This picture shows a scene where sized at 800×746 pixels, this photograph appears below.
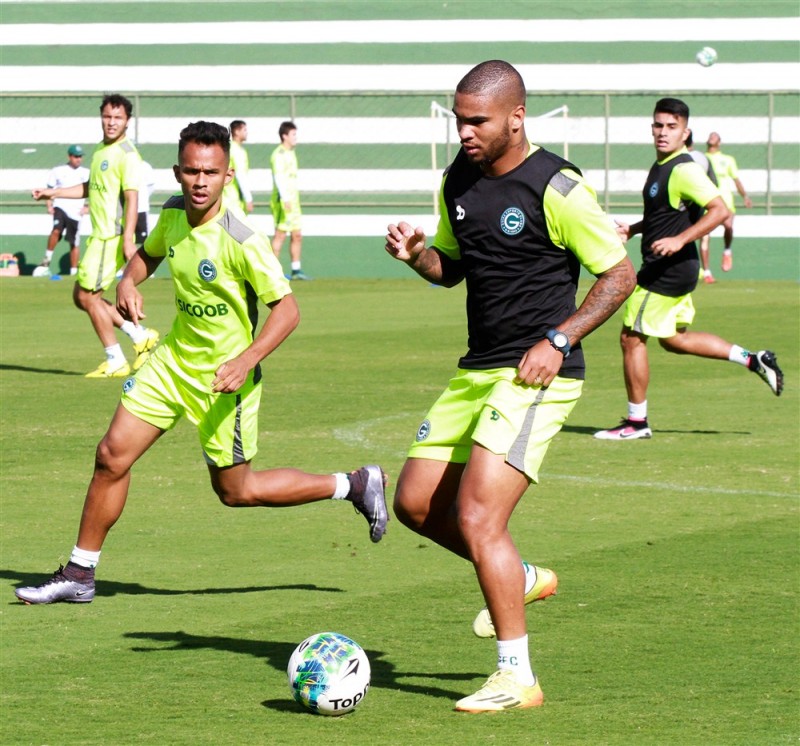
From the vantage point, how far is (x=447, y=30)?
121 feet

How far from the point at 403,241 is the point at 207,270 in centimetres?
147

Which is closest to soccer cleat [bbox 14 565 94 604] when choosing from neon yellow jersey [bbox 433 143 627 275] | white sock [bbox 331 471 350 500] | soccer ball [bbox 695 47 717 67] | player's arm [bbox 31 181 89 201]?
white sock [bbox 331 471 350 500]

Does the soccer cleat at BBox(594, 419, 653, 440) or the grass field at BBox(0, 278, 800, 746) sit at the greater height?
the grass field at BBox(0, 278, 800, 746)

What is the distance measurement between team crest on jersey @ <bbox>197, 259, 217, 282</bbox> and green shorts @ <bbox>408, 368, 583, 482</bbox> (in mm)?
1563

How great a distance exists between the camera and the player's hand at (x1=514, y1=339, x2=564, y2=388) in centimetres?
565

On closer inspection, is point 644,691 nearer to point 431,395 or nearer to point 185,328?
point 185,328

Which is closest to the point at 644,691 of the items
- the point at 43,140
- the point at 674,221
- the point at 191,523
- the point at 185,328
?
the point at 185,328

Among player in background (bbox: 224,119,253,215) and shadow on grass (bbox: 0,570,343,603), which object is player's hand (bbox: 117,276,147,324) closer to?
shadow on grass (bbox: 0,570,343,603)

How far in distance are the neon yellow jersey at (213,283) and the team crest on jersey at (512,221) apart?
A: 1502mm

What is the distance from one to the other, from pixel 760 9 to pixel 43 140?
16.9m

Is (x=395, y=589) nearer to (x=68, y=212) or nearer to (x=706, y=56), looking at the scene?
(x=68, y=212)

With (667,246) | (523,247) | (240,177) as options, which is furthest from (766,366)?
(240,177)

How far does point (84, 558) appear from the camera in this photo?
724 cm

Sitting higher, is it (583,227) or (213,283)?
(583,227)
